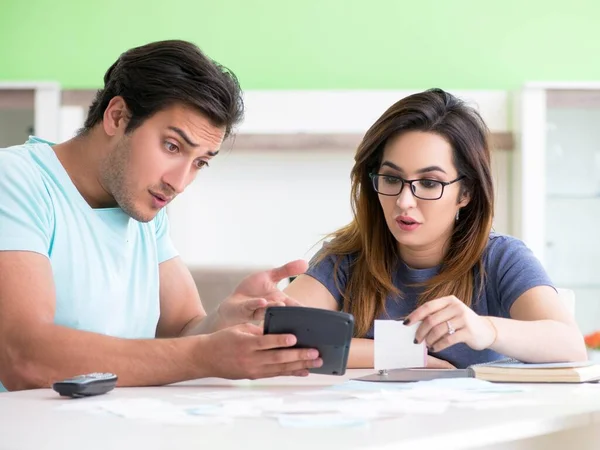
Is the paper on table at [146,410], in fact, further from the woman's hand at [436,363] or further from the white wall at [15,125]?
the white wall at [15,125]

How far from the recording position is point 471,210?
253 cm

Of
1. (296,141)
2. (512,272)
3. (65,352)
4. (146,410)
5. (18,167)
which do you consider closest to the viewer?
(146,410)

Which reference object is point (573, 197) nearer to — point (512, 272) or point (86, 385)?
point (512, 272)

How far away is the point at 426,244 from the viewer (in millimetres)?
2461

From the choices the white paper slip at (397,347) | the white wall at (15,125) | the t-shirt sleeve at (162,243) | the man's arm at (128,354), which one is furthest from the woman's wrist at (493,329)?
the white wall at (15,125)

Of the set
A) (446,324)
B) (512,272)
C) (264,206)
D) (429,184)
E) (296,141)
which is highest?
(296,141)

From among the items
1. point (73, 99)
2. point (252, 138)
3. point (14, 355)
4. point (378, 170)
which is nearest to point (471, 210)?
point (378, 170)

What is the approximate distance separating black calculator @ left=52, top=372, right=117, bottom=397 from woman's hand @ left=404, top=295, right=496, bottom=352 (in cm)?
58

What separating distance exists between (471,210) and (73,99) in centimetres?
A: 320

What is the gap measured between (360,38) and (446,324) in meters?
3.71

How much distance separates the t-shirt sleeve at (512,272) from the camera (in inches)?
91.5

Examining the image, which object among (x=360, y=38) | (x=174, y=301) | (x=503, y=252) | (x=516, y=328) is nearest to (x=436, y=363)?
(x=516, y=328)

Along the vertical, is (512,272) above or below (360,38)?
below

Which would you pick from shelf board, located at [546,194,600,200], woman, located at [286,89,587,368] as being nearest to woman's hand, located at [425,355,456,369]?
woman, located at [286,89,587,368]
